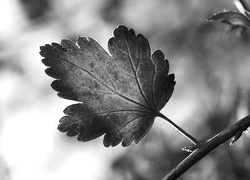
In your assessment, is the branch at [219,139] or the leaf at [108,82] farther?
the leaf at [108,82]

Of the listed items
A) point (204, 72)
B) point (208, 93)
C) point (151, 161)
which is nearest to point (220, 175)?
point (151, 161)

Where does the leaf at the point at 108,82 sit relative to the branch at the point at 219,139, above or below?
above

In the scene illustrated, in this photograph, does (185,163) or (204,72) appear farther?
(204,72)

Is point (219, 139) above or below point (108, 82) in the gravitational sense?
below

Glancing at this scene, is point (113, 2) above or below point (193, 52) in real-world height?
above

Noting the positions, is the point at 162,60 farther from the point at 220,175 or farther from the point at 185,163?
the point at 220,175

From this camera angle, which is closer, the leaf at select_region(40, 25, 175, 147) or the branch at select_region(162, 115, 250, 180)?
the branch at select_region(162, 115, 250, 180)

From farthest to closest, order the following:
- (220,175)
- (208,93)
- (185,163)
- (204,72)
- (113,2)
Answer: (113,2), (204,72), (208,93), (220,175), (185,163)

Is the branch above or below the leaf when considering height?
below
